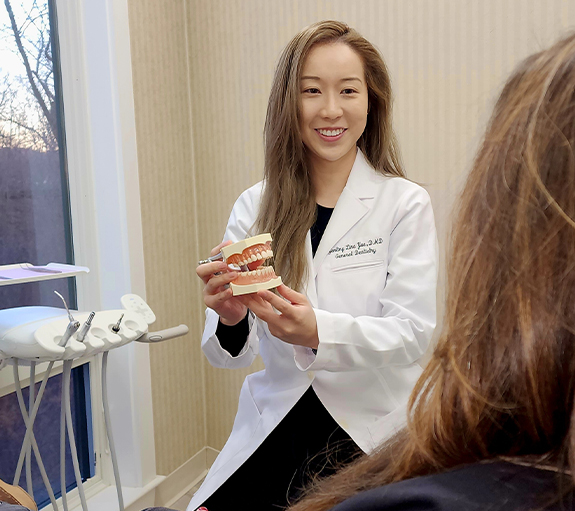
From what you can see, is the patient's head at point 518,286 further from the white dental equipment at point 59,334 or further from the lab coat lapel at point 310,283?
the white dental equipment at point 59,334

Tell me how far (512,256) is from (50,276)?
1196 millimetres

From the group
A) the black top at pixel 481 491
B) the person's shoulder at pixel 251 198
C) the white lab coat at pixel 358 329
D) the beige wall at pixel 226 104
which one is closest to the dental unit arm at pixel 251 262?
the white lab coat at pixel 358 329

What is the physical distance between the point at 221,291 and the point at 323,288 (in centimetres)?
25

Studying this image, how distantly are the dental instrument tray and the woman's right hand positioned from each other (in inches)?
15.7

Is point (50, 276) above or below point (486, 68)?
below

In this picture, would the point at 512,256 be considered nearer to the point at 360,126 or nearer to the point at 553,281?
the point at 553,281

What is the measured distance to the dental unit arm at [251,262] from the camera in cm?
112

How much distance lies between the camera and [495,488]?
1.20 feet

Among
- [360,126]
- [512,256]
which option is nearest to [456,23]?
[360,126]

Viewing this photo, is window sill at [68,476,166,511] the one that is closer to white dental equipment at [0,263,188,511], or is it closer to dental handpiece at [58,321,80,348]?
white dental equipment at [0,263,188,511]

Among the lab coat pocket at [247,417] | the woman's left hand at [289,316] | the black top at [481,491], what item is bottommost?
the lab coat pocket at [247,417]

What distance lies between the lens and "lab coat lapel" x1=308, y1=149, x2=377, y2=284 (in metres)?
1.34

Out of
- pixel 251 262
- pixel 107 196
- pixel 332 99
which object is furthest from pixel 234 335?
pixel 107 196

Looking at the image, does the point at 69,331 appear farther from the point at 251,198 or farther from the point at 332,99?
the point at 332,99
